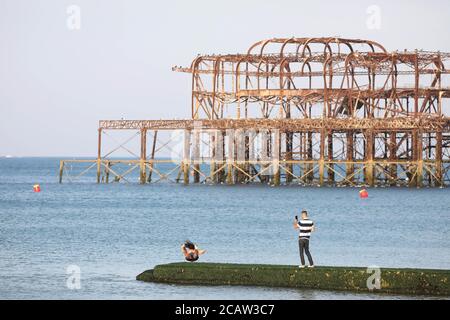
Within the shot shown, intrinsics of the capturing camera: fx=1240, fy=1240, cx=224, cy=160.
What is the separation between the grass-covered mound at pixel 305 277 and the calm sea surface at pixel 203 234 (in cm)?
49

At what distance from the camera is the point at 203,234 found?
6862cm

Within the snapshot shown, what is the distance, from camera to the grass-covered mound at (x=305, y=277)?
40.0 metres

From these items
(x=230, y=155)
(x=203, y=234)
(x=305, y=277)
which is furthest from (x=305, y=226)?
(x=230, y=155)

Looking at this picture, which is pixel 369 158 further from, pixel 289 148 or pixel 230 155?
pixel 289 148

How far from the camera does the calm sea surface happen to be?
43469 mm

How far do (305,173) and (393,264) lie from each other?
226 ft

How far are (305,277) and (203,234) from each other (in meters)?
27.9

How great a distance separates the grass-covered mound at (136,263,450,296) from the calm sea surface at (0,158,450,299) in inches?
19.5

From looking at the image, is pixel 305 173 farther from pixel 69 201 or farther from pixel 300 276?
pixel 300 276

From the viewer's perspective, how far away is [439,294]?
39625mm

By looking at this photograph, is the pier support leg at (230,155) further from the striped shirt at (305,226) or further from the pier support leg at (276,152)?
the striped shirt at (305,226)

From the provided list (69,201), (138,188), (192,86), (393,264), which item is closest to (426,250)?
(393,264)

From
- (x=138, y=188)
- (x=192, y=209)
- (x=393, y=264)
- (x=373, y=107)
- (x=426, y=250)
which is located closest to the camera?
(x=393, y=264)

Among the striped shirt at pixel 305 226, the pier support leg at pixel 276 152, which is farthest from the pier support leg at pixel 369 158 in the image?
the striped shirt at pixel 305 226
